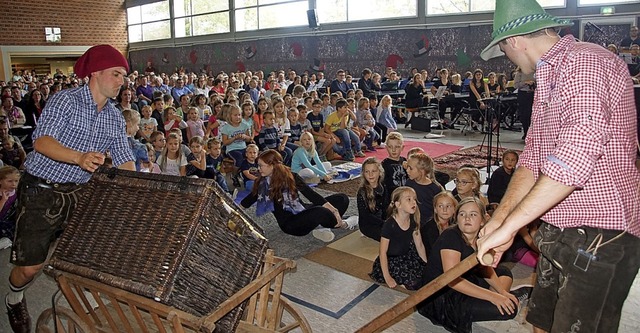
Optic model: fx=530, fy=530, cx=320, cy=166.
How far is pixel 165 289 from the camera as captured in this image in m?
2.08

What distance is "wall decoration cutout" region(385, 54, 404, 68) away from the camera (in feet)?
62.2

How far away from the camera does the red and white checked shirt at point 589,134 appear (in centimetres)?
166

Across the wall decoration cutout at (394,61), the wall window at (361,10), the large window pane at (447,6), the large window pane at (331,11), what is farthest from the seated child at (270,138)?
the large window pane at (331,11)

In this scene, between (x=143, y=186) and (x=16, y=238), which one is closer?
(x=143, y=186)

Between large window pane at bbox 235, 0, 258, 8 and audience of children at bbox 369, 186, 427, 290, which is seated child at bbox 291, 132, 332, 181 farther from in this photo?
large window pane at bbox 235, 0, 258, 8

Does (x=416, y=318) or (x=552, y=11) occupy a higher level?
(x=552, y=11)

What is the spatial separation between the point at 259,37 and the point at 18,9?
1090 centimetres

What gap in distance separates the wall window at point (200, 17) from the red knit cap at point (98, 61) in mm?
22548

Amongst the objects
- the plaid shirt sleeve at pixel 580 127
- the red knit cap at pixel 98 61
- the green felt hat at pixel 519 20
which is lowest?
the plaid shirt sleeve at pixel 580 127

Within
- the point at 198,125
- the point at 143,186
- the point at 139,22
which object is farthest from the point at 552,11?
the point at 139,22

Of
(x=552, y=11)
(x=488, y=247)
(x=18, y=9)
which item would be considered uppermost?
(x=18, y=9)

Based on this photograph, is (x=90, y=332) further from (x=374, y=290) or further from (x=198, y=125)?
(x=198, y=125)

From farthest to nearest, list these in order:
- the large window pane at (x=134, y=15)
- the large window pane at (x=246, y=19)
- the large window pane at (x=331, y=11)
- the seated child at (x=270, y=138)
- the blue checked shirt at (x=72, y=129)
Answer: the large window pane at (x=134, y=15) < the large window pane at (x=246, y=19) < the large window pane at (x=331, y=11) < the seated child at (x=270, y=138) < the blue checked shirt at (x=72, y=129)

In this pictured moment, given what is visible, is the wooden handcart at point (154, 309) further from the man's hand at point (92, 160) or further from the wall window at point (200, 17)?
the wall window at point (200, 17)
